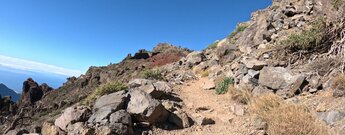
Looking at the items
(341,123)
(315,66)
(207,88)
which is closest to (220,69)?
(207,88)

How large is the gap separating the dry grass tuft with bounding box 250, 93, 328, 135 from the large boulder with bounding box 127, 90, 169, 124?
9.48 ft

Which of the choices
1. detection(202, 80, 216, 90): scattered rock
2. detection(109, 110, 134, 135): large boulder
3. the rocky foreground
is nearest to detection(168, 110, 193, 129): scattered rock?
the rocky foreground

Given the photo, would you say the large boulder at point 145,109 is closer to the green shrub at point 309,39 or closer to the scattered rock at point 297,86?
the scattered rock at point 297,86

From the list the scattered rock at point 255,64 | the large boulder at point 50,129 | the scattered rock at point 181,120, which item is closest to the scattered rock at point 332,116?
the scattered rock at point 181,120

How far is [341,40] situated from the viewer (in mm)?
11414

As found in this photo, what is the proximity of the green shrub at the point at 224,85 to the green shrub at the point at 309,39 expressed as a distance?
271 centimetres

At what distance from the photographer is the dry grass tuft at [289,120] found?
7398 millimetres

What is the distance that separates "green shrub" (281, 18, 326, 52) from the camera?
12.6 m

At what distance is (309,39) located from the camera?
12.7 m

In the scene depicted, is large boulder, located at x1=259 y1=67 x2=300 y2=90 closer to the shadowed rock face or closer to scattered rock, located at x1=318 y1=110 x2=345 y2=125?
scattered rock, located at x1=318 y1=110 x2=345 y2=125

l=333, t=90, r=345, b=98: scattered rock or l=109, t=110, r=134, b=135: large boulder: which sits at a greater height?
l=333, t=90, r=345, b=98: scattered rock

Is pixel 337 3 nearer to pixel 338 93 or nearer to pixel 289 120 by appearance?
pixel 338 93

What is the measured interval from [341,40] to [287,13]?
7462 millimetres

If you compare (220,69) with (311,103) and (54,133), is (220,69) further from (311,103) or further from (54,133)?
(54,133)
